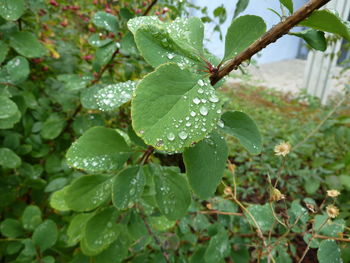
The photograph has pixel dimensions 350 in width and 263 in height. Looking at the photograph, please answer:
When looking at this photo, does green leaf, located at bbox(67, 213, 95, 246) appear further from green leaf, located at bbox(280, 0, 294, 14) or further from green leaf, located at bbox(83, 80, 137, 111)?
green leaf, located at bbox(280, 0, 294, 14)

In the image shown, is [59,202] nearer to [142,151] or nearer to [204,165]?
[142,151]

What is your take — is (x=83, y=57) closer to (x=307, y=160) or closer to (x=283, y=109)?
(x=307, y=160)

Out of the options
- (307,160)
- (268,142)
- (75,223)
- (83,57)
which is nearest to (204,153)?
(75,223)

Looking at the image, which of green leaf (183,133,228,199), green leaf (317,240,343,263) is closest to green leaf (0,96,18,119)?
green leaf (183,133,228,199)

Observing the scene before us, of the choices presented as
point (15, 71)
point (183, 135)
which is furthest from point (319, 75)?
point (183, 135)

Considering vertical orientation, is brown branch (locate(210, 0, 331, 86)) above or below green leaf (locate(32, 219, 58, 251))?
above

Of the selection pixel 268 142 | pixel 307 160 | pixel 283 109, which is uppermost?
pixel 268 142
